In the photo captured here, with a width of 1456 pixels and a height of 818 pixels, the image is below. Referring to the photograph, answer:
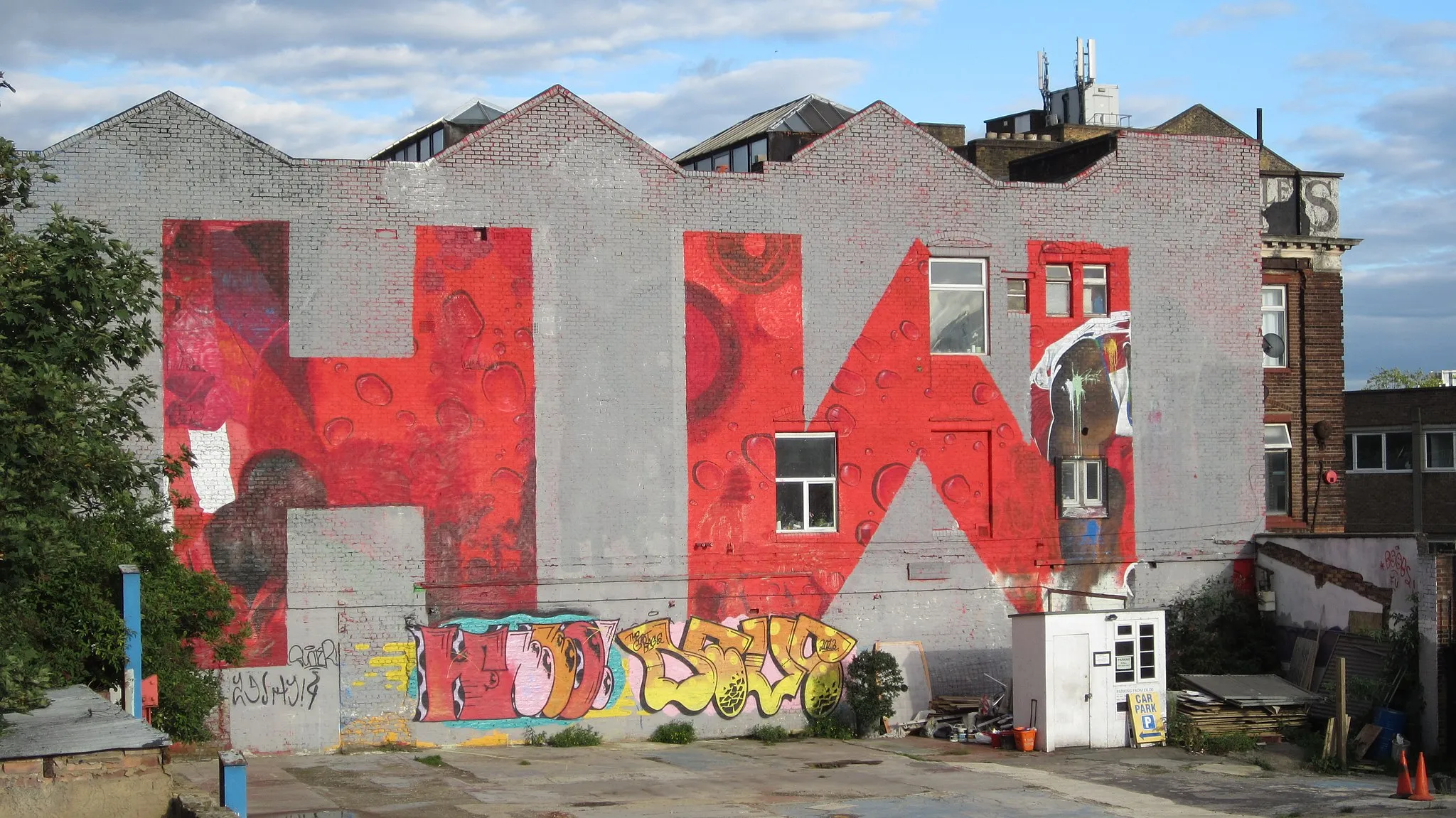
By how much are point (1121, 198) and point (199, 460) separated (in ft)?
55.1

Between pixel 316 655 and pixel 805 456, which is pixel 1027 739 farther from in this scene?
pixel 316 655

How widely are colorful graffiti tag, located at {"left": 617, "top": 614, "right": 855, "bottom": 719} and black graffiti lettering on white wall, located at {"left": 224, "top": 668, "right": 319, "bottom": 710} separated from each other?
4992mm

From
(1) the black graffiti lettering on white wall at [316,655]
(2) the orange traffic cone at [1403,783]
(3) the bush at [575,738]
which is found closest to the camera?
(2) the orange traffic cone at [1403,783]

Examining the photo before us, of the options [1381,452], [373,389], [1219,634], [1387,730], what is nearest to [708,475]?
[373,389]

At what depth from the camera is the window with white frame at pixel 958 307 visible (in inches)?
1053

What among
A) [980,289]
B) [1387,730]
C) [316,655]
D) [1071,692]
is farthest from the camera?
[980,289]

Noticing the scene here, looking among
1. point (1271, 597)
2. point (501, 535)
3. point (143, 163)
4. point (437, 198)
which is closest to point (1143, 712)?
point (1271, 597)

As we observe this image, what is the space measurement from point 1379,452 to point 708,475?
29575 mm

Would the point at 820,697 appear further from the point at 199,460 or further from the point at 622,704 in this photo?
the point at 199,460

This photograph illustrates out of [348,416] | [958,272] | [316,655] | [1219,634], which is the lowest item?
[1219,634]

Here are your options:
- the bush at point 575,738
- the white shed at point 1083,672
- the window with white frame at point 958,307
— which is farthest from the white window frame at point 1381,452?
the bush at point 575,738

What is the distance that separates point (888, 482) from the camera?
26266 mm

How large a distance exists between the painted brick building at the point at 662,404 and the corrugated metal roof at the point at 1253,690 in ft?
7.07

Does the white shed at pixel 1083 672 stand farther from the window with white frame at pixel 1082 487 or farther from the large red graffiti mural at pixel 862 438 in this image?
the window with white frame at pixel 1082 487
